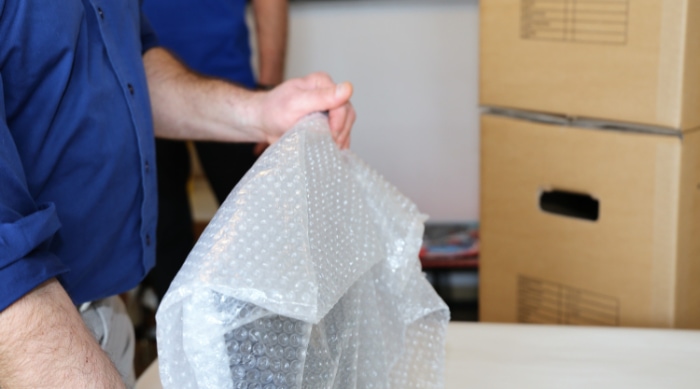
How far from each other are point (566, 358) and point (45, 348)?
0.70m

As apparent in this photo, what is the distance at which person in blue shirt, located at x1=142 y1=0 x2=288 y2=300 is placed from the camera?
203cm

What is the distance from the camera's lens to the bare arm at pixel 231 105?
1.03 meters

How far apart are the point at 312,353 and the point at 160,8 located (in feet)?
4.60

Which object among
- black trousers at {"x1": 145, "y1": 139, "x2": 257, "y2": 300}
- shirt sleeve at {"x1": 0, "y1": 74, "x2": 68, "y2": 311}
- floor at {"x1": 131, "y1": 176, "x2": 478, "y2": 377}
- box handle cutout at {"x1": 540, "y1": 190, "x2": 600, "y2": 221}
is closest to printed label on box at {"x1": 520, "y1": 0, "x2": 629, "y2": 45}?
box handle cutout at {"x1": 540, "y1": 190, "x2": 600, "y2": 221}

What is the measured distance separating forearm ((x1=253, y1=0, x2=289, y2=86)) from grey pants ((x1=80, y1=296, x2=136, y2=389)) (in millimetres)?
1105

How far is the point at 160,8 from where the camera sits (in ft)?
6.61

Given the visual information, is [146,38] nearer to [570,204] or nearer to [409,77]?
[570,204]

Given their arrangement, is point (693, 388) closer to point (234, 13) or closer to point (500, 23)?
point (500, 23)

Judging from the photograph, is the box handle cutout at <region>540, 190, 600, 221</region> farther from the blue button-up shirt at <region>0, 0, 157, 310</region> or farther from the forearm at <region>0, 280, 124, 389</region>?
the forearm at <region>0, 280, 124, 389</region>

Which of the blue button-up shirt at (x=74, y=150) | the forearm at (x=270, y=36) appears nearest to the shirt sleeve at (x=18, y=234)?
the blue button-up shirt at (x=74, y=150)

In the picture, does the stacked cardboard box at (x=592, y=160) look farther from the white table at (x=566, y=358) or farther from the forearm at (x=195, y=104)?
the forearm at (x=195, y=104)

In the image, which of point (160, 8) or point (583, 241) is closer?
point (583, 241)

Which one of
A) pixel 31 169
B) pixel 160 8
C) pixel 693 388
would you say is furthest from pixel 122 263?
pixel 160 8

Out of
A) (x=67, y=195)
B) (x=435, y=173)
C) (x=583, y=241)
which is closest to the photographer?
(x=67, y=195)
